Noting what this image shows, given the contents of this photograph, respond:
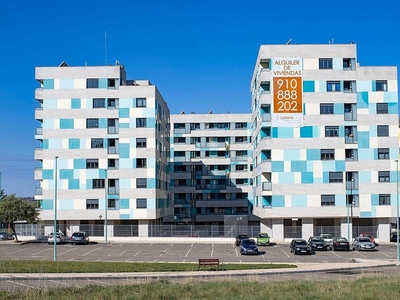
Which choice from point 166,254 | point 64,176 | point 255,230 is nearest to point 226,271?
point 166,254

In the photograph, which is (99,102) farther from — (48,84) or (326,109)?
(326,109)

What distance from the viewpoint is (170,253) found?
2359 inches

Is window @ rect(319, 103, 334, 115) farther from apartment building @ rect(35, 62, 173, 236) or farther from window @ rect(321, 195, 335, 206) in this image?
apartment building @ rect(35, 62, 173, 236)

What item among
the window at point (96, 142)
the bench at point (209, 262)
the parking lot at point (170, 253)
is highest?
the window at point (96, 142)

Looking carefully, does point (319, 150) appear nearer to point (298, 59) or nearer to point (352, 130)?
point (352, 130)

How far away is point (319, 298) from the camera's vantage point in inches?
966

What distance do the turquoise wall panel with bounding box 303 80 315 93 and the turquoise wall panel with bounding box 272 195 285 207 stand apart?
14.0m

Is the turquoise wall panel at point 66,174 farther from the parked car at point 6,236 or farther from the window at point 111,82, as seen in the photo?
the window at point 111,82

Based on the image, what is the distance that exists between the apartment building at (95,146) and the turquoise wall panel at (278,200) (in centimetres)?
1699

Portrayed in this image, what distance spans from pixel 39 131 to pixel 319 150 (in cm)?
3854

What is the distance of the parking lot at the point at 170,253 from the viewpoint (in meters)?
52.8

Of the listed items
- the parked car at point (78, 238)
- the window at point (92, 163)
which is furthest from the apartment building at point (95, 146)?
the parked car at point (78, 238)

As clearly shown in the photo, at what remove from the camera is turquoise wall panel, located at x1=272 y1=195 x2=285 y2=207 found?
2820 inches

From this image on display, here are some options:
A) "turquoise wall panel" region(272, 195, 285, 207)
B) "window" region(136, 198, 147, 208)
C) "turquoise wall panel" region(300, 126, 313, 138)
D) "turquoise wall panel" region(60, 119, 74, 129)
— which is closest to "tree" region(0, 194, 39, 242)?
"turquoise wall panel" region(60, 119, 74, 129)
